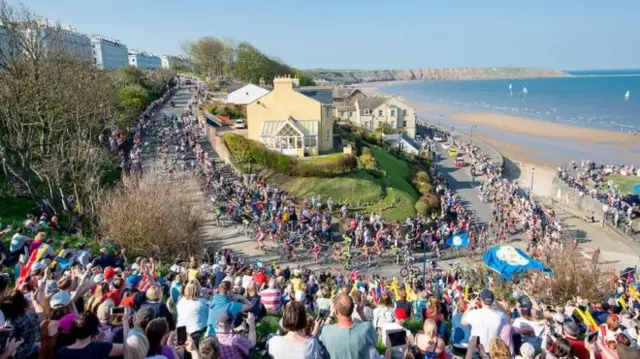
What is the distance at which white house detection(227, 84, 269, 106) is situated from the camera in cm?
5291

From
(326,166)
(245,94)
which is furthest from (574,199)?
(245,94)

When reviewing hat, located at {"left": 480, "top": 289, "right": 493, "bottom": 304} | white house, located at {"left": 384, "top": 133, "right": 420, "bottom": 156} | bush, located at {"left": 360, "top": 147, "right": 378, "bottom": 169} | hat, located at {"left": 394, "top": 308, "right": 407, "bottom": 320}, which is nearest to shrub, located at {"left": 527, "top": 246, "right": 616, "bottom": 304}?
hat, located at {"left": 394, "top": 308, "right": 407, "bottom": 320}

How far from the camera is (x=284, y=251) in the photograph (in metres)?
20.5

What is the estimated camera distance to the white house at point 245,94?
5291 centimetres

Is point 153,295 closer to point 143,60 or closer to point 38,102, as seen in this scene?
point 38,102

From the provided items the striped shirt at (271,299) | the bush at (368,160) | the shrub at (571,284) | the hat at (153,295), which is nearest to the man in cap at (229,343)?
the hat at (153,295)

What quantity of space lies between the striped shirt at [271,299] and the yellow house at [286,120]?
24937 millimetres

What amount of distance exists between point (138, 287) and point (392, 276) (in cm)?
1253

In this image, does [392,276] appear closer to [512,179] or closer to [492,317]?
[492,317]

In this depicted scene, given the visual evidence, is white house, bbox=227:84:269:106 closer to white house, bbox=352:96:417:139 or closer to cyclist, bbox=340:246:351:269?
white house, bbox=352:96:417:139

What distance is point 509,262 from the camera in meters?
14.8

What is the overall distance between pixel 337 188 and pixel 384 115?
33.3 metres

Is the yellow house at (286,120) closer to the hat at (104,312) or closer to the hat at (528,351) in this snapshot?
the hat at (104,312)

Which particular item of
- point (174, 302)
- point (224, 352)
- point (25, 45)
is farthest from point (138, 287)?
point (25, 45)
